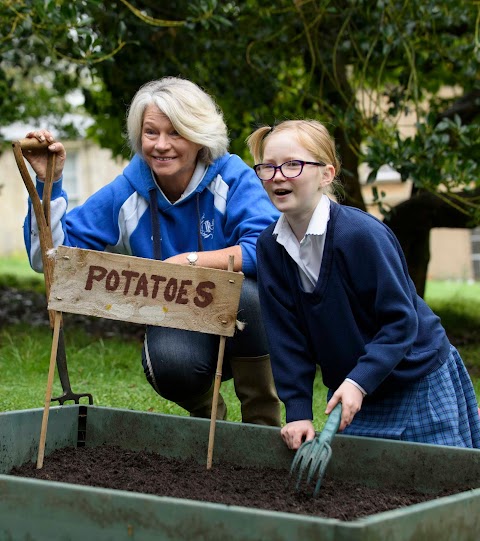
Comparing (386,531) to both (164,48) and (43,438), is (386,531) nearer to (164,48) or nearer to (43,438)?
(43,438)

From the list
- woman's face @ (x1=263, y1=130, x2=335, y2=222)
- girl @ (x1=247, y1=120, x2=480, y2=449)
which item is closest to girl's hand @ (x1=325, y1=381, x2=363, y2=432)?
girl @ (x1=247, y1=120, x2=480, y2=449)

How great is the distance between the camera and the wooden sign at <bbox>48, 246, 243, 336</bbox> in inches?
112

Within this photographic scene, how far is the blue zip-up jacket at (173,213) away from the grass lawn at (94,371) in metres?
1.06

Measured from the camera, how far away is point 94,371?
17.9ft

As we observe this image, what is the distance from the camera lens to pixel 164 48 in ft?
21.6

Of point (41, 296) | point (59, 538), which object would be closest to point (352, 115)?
point (59, 538)

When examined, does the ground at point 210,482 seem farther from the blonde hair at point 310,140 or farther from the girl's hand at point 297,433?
the blonde hair at point 310,140

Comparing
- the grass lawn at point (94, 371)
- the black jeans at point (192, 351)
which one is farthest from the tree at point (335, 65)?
the black jeans at point (192, 351)

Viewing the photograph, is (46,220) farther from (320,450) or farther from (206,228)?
(320,450)

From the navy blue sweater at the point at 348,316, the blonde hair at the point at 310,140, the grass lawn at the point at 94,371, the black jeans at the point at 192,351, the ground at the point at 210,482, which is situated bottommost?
the grass lawn at the point at 94,371

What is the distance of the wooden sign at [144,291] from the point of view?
2855 millimetres

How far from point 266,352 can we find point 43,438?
35.6 inches

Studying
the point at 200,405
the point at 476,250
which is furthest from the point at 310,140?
the point at 476,250

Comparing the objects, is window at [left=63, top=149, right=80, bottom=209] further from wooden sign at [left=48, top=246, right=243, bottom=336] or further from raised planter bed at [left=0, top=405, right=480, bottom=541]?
wooden sign at [left=48, top=246, right=243, bottom=336]
